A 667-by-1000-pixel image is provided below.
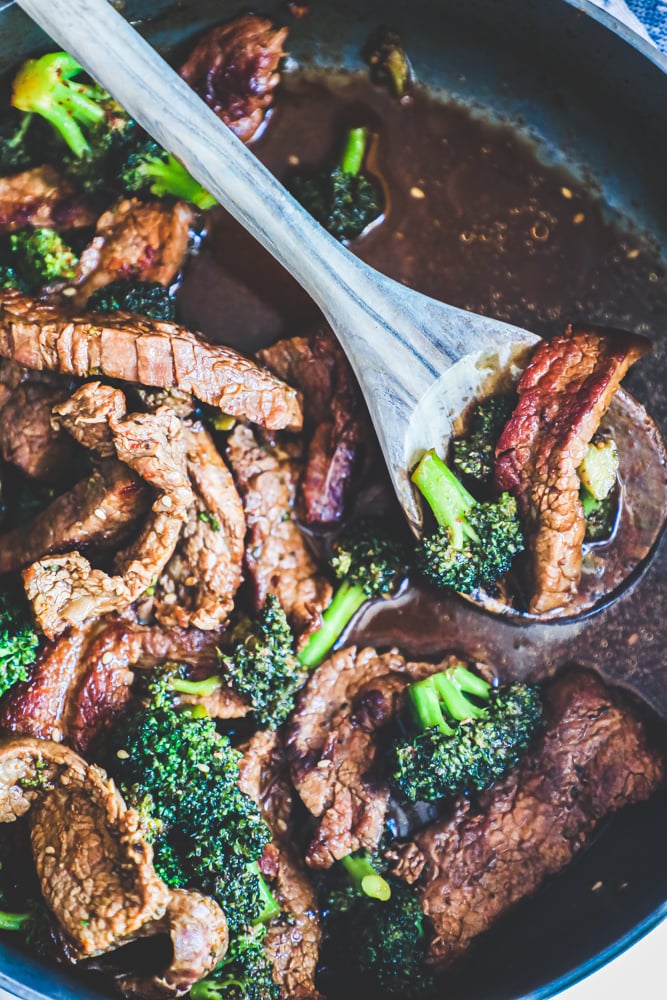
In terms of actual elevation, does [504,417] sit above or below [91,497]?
above

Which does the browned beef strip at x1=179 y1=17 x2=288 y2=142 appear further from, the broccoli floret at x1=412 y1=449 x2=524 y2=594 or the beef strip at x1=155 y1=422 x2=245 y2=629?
the broccoli floret at x1=412 y1=449 x2=524 y2=594

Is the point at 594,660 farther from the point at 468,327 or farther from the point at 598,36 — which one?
the point at 598,36

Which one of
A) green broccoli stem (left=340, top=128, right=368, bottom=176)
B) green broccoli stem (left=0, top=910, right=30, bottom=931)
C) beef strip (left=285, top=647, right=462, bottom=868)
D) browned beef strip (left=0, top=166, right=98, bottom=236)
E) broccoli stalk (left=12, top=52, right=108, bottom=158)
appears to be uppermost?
green broccoli stem (left=340, top=128, right=368, bottom=176)

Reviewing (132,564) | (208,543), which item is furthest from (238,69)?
(132,564)

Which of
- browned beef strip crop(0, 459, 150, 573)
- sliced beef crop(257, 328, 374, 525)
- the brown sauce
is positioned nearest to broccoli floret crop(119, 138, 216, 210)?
the brown sauce

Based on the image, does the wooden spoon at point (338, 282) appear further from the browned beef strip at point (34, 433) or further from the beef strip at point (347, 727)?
the browned beef strip at point (34, 433)

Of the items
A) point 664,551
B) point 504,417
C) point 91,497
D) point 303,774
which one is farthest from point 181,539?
point 664,551

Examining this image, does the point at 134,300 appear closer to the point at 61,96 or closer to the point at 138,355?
the point at 138,355
